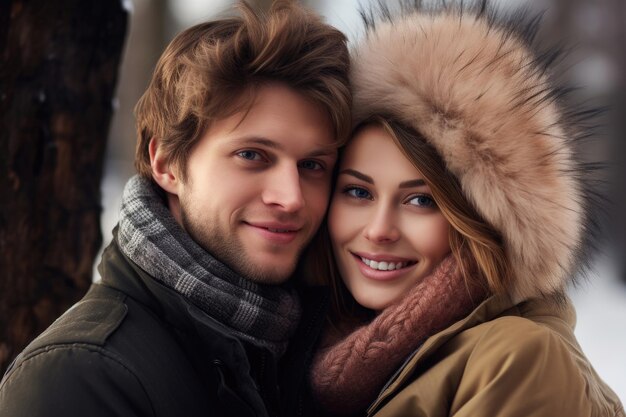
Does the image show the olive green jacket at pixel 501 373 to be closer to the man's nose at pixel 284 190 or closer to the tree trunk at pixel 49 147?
the man's nose at pixel 284 190

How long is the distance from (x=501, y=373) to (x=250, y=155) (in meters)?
1.11

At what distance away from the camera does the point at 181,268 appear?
234 cm

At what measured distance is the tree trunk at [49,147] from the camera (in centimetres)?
280

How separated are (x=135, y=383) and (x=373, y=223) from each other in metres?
0.94

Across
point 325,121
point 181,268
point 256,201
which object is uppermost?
point 325,121

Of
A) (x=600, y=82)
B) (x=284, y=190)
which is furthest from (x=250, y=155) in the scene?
(x=600, y=82)

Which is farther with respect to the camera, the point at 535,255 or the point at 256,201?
the point at 256,201

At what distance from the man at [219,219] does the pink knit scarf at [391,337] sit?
6.7 inches

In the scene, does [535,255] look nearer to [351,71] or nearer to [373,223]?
[373,223]

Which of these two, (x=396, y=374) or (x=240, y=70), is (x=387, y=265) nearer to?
(x=396, y=374)

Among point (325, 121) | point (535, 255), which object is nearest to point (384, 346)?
point (535, 255)

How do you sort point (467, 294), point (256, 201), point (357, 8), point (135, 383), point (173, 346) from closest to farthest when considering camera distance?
point (135, 383) → point (173, 346) → point (467, 294) → point (256, 201) → point (357, 8)

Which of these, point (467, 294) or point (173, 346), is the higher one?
point (467, 294)

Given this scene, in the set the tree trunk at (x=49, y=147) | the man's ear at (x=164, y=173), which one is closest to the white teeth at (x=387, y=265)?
the man's ear at (x=164, y=173)
